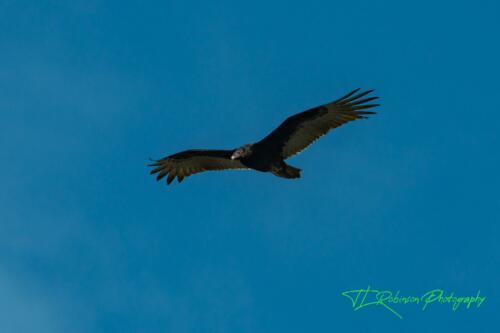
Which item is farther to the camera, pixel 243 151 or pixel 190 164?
pixel 190 164

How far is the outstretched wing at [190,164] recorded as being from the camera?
2280cm

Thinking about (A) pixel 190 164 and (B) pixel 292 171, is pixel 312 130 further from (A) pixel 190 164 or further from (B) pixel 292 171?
(A) pixel 190 164

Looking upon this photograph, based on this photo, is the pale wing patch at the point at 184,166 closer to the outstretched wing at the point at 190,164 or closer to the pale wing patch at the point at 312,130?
the outstretched wing at the point at 190,164

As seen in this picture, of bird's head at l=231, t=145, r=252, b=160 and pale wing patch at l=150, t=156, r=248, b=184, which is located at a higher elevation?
pale wing patch at l=150, t=156, r=248, b=184

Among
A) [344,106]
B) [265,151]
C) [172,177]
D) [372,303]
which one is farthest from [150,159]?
[372,303]

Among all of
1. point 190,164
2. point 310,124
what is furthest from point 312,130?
point 190,164

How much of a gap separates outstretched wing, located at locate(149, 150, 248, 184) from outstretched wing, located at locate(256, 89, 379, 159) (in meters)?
1.57

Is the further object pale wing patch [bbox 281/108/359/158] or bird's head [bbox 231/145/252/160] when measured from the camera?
bird's head [bbox 231/145/252/160]

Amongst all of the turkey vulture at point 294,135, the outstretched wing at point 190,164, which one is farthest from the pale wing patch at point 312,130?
the outstretched wing at point 190,164

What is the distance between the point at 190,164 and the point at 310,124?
3447 millimetres

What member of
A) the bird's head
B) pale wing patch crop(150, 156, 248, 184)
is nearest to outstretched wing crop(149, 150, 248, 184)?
pale wing patch crop(150, 156, 248, 184)

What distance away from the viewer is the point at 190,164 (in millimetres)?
23297

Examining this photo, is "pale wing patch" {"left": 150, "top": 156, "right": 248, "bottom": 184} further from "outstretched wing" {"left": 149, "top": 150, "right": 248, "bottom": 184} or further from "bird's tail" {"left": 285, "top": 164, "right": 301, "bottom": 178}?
"bird's tail" {"left": 285, "top": 164, "right": 301, "bottom": 178}

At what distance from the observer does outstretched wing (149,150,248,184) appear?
22.8 m
